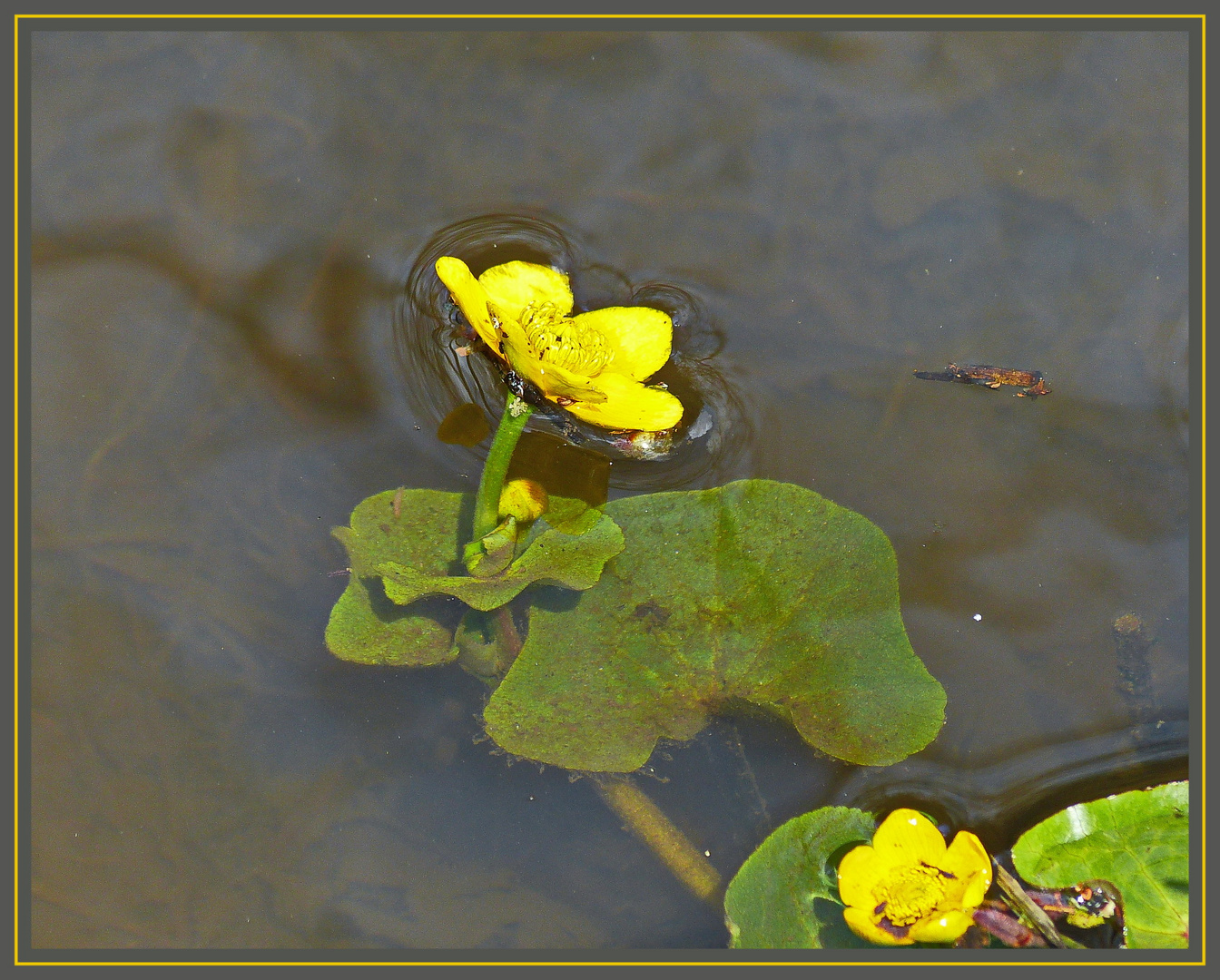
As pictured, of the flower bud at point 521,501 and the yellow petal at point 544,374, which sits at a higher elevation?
the yellow petal at point 544,374

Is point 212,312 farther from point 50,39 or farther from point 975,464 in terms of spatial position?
point 975,464

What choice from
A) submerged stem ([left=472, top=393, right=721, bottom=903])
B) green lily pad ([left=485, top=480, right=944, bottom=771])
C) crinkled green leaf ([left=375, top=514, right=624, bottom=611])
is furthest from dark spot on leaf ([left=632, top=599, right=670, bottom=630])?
submerged stem ([left=472, top=393, right=721, bottom=903])

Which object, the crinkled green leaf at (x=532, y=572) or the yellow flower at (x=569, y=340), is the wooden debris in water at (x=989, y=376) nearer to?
the yellow flower at (x=569, y=340)

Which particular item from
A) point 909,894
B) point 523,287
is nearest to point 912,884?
point 909,894

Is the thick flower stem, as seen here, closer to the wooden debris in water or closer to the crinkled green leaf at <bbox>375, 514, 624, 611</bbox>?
the crinkled green leaf at <bbox>375, 514, 624, 611</bbox>

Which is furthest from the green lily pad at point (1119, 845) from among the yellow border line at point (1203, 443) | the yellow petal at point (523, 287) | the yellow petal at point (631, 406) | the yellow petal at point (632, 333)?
the yellow petal at point (523, 287)
